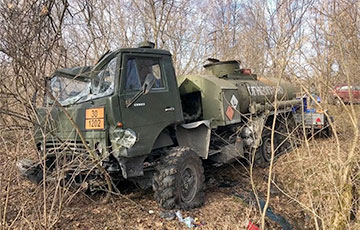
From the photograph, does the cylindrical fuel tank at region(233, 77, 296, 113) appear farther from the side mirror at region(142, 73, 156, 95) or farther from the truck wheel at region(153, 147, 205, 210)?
the side mirror at region(142, 73, 156, 95)

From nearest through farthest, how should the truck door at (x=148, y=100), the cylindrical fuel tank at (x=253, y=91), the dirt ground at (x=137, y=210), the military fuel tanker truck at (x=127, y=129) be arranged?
1. the dirt ground at (x=137, y=210)
2. the military fuel tanker truck at (x=127, y=129)
3. the truck door at (x=148, y=100)
4. the cylindrical fuel tank at (x=253, y=91)

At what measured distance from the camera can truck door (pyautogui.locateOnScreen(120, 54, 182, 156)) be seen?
4.00 metres

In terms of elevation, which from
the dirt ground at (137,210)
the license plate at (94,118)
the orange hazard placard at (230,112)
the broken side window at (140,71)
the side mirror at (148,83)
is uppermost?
the broken side window at (140,71)

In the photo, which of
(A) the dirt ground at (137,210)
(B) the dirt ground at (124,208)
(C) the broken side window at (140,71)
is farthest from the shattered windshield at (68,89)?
(A) the dirt ground at (137,210)

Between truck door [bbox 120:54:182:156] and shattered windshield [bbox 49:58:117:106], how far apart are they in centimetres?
23

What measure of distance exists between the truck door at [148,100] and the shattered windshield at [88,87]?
0.75ft

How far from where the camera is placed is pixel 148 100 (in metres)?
4.24

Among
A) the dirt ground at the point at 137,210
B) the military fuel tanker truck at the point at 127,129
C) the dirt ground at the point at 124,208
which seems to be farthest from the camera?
the military fuel tanker truck at the point at 127,129

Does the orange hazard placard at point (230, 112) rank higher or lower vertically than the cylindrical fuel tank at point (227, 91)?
lower

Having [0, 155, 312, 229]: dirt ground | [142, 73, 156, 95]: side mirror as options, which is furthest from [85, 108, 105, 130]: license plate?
[0, 155, 312, 229]: dirt ground

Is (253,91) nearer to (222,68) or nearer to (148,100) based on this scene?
(222,68)

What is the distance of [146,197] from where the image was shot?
472cm

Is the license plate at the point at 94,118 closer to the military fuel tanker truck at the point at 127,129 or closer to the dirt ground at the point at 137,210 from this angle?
the military fuel tanker truck at the point at 127,129

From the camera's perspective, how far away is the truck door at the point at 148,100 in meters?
4.00
